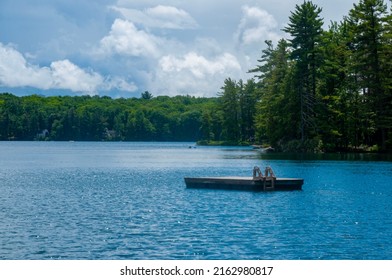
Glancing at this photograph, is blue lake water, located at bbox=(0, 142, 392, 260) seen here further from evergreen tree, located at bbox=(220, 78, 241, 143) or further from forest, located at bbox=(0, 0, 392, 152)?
evergreen tree, located at bbox=(220, 78, 241, 143)

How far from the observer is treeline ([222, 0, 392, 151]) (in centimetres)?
8481

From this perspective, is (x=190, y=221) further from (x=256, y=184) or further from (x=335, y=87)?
(x=335, y=87)

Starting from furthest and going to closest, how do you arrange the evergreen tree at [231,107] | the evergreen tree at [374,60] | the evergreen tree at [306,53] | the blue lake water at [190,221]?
the evergreen tree at [231,107] < the evergreen tree at [306,53] < the evergreen tree at [374,60] < the blue lake water at [190,221]

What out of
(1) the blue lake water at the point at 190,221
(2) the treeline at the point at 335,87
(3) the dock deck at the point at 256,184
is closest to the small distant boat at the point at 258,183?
(3) the dock deck at the point at 256,184

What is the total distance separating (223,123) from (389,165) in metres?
96.2

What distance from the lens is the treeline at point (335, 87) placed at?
278ft

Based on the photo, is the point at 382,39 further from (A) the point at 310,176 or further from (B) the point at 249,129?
(B) the point at 249,129

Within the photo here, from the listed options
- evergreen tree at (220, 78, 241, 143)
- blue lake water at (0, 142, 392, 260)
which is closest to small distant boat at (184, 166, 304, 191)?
blue lake water at (0, 142, 392, 260)

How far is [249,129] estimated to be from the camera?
6275 inches

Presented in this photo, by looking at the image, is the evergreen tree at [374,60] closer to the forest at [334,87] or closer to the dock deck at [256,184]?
the forest at [334,87]

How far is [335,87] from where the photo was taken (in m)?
95.6

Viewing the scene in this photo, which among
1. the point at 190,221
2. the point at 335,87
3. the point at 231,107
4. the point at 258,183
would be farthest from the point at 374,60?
the point at 231,107
